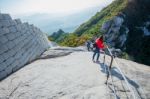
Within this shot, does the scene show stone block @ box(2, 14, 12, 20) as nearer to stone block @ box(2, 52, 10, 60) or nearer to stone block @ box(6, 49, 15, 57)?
stone block @ box(6, 49, 15, 57)

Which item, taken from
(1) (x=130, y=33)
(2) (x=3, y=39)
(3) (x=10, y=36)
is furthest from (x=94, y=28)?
(2) (x=3, y=39)

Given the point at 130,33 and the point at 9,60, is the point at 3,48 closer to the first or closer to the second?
the point at 9,60

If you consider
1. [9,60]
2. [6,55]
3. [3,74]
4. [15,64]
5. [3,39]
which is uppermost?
[3,39]

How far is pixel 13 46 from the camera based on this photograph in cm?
1232

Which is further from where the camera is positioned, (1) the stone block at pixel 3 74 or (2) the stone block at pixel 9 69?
(2) the stone block at pixel 9 69

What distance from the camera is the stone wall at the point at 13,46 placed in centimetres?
1089

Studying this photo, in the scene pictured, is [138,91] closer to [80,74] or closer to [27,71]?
[80,74]

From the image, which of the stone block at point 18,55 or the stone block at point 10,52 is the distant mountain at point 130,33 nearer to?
the stone block at point 18,55

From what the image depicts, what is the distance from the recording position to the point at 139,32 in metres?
59.1

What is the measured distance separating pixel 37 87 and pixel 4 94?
1.15 metres

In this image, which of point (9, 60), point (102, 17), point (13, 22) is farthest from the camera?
point (102, 17)

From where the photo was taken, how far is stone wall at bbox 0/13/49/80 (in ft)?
35.7

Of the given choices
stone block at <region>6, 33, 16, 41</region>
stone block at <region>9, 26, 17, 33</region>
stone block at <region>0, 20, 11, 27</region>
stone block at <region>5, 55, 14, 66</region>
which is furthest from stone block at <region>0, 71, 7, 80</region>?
stone block at <region>9, 26, 17, 33</region>

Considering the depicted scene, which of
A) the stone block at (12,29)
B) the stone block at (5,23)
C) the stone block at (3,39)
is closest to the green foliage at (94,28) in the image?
the stone block at (12,29)
